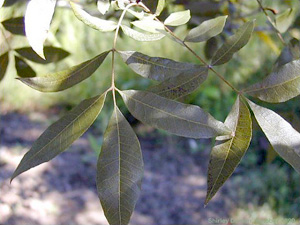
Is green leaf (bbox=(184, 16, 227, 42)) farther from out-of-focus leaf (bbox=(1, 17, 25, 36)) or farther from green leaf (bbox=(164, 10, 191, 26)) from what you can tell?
out-of-focus leaf (bbox=(1, 17, 25, 36))

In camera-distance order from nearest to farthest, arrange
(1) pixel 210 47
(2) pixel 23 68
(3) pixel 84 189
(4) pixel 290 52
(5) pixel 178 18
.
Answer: (5) pixel 178 18 < (4) pixel 290 52 < (2) pixel 23 68 < (1) pixel 210 47 < (3) pixel 84 189

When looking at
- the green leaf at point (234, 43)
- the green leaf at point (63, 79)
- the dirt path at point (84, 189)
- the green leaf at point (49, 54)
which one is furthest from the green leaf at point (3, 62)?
the dirt path at point (84, 189)

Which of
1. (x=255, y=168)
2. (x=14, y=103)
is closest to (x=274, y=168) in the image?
(x=255, y=168)

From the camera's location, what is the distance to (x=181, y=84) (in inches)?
24.1

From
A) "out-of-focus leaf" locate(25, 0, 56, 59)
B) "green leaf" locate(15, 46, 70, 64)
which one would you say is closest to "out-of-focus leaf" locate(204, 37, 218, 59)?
"green leaf" locate(15, 46, 70, 64)

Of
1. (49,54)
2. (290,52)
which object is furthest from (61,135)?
(290,52)

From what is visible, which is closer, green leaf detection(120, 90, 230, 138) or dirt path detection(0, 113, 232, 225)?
green leaf detection(120, 90, 230, 138)

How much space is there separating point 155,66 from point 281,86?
16 centimetres

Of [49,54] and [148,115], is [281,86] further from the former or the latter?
[49,54]

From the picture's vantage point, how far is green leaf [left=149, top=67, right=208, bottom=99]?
0.61m

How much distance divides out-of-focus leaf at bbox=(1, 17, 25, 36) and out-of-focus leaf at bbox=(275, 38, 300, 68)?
44cm

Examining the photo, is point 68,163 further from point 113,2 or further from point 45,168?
point 113,2

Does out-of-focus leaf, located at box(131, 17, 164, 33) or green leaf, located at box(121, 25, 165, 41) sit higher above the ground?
out-of-focus leaf, located at box(131, 17, 164, 33)

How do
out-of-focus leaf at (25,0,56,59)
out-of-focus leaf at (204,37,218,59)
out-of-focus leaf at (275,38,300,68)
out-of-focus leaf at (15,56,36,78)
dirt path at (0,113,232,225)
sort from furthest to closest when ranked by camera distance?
dirt path at (0,113,232,225)
out-of-focus leaf at (204,37,218,59)
out-of-focus leaf at (15,56,36,78)
out-of-focus leaf at (275,38,300,68)
out-of-focus leaf at (25,0,56,59)
